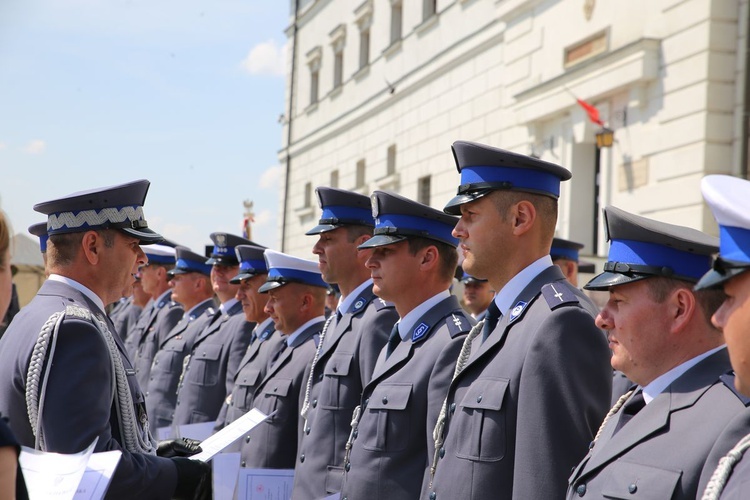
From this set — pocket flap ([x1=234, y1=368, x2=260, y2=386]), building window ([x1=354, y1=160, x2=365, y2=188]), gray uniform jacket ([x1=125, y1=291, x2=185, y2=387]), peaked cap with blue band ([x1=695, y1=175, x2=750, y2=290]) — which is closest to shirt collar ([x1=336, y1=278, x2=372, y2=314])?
pocket flap ([x1=234, y1=368, x2=260, y2=386])

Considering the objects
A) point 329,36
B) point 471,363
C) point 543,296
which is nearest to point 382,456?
point 471,363

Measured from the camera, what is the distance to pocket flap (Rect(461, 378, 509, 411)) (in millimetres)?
3025

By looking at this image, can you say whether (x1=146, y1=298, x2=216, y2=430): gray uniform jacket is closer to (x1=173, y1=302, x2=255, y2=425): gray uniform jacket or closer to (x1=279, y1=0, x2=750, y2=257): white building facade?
(x1=173, y1=302, x2=255, y2=425): gray uniform jacket

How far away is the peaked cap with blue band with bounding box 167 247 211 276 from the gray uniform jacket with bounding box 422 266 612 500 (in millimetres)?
5499

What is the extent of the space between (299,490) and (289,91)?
81.3 feet

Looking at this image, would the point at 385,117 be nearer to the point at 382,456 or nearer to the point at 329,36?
the point at 329,36

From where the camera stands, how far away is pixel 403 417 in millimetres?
3639

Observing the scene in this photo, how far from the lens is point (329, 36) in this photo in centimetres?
2516

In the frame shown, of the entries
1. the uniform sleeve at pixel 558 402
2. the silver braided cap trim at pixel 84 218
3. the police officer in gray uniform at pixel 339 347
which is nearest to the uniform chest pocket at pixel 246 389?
the police officer in gray uniform at pixel 339 347

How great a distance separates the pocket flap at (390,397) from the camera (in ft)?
12.0

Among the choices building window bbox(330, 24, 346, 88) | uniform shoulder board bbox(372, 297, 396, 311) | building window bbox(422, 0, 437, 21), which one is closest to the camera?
uniform shoulder board bbox(372, 297, 396, 311)

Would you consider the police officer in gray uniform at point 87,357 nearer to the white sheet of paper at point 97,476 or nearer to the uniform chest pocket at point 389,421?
the white sheet of paper at point 97,476

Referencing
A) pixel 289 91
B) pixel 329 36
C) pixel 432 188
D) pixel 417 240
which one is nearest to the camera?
pixel 417 240

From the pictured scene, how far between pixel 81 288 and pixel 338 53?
2192cm
